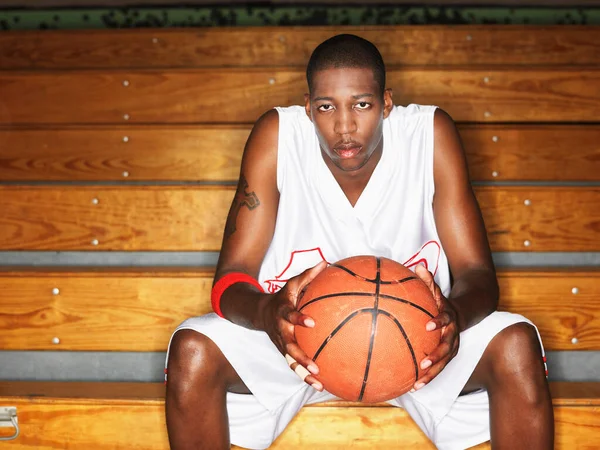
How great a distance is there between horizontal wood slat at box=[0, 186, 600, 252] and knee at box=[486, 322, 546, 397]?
0.84 m

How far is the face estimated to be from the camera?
136cm

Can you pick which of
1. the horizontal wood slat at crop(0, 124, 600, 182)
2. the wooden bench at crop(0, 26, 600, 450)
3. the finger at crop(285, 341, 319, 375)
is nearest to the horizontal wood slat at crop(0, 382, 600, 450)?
the wooden bench at crop(0, 26, 600, 450)

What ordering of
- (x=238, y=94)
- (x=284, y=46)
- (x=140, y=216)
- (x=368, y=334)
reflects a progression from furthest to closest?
(x=284, y=46) < (x=238, y=94) < (x=140, y=216) < (x=368, y=334)

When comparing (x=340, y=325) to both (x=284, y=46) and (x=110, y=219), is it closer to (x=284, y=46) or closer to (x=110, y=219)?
(x=110, y=219)

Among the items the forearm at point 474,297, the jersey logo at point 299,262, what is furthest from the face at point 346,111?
the forearm at point 474,297

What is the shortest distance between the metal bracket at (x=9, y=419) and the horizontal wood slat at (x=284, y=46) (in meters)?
1.55

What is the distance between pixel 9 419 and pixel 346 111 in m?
1.01

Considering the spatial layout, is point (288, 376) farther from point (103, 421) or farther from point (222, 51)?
point (222, 51)

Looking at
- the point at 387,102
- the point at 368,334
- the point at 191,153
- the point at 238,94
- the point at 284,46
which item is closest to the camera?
the point at 368,334

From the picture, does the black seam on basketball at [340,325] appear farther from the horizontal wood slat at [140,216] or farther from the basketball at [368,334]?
the horizontal wood slat at [140,216]

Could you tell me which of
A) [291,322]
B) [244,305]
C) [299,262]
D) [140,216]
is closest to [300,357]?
[291,322]

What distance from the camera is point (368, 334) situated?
1.06 metres

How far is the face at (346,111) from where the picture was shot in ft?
4.47

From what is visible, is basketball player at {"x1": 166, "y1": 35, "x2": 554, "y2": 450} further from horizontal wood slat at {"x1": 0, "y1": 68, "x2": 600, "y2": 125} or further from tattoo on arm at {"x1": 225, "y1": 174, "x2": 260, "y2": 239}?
horizontal wood slat at {"x1": 0, "y1": 68, "x2": 600, "y2": 125}
